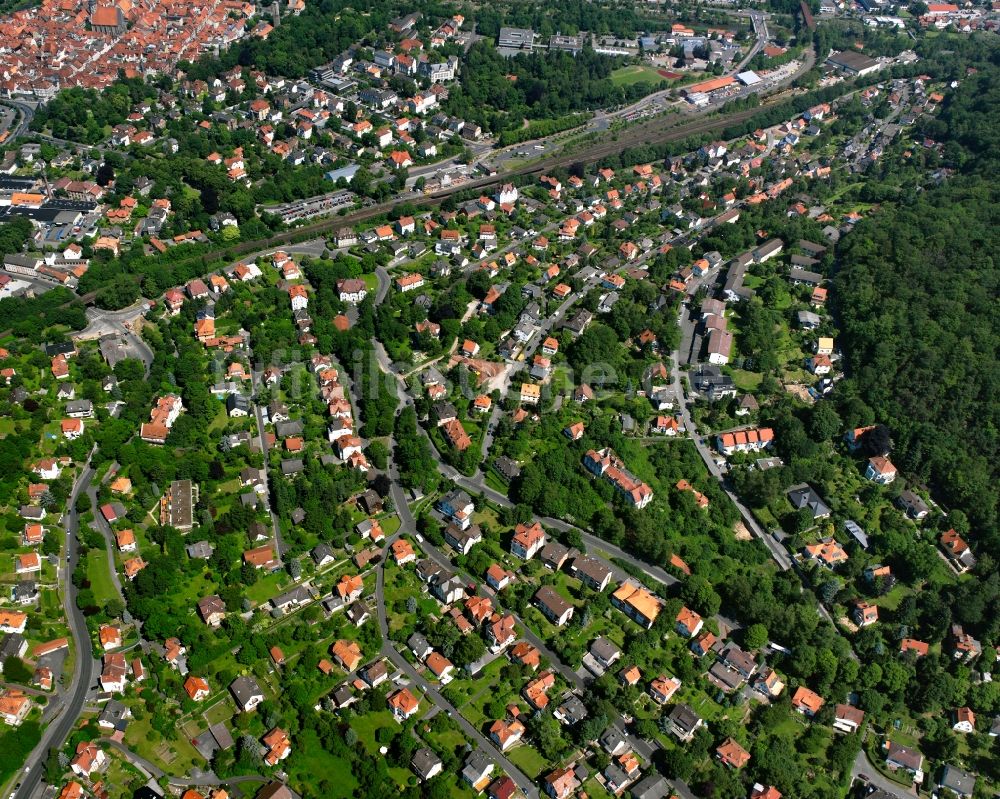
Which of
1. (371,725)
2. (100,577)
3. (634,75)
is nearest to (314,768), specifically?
(371,725)

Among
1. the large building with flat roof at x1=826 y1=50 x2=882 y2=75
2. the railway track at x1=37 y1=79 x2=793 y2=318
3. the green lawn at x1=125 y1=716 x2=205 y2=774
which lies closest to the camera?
the green lawn at x1=125 y1=716 x2=205 y2=774

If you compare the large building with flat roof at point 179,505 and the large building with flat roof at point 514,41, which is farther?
the large building with flat roof at point 514,41

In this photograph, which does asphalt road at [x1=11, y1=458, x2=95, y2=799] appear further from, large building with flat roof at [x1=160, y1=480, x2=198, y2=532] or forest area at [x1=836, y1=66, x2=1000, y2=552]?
forest area at [x1=836, y1=66, x2=1000, y2=552]

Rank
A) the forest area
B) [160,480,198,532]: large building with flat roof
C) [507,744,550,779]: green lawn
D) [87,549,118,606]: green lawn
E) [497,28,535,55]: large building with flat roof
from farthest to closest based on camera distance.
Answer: [497,28,535,55]: large building with flat roof < the forest area < [160,480,198,532]: large building with flat roof < [87,549,118,606]: green lawn < [507,744,550,779]: green lawn

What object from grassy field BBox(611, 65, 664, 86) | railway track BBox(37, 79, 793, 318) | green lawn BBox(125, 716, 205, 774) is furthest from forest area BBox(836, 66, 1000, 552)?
green lawn BBox(125, 716, 205, 774)

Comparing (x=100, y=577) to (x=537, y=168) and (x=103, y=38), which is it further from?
(x=103, y=38)

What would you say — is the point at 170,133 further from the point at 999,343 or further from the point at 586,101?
the point at 999,343

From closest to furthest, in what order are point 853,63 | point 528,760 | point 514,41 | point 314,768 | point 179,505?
point 314,768 < point 528,760 < point 179,505 < point 514,41 < point 853,63

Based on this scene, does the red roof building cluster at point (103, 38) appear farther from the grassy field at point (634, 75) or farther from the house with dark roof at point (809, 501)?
the house with dark roof at point (809, 501)

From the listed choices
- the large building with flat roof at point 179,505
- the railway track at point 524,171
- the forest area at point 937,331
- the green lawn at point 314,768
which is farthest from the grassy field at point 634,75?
the green lawn at point 314,768
